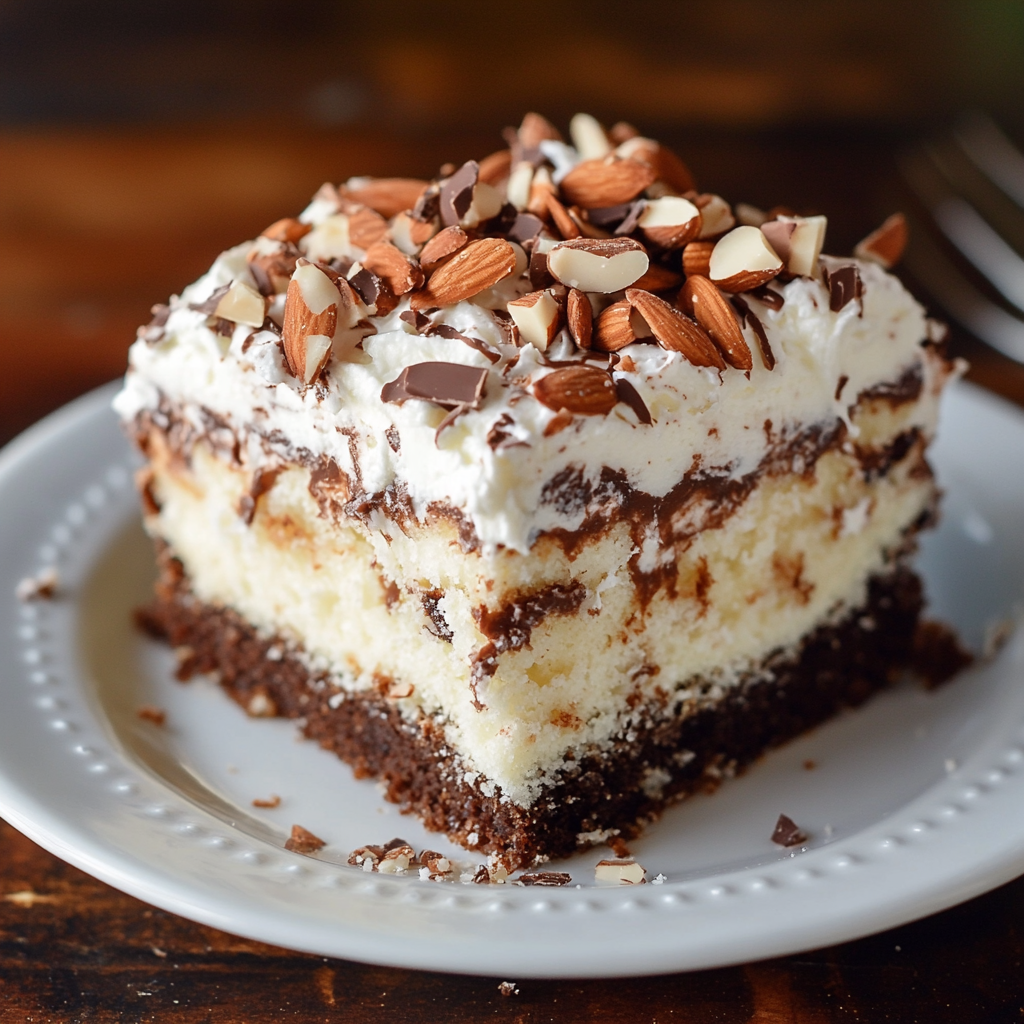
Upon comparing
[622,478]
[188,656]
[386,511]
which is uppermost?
[622,478]

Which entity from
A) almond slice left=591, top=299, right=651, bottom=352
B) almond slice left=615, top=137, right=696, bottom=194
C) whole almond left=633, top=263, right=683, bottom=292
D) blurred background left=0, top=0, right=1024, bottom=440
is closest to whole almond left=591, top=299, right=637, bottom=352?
almond slice left=591, top=299, right=651, bottom=352

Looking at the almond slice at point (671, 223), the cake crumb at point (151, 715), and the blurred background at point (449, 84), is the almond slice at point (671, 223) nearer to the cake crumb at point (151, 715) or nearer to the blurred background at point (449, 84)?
the cake crumb at point (151, 715)

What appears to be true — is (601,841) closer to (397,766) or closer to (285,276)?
(397,766)

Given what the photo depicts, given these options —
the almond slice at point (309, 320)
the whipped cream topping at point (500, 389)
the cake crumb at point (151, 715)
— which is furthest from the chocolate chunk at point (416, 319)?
the cake crumb at point (151, 715)

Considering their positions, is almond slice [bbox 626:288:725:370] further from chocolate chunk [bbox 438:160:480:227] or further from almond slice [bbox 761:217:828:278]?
A: chocolate chunk [bbox 438:160:480:227]

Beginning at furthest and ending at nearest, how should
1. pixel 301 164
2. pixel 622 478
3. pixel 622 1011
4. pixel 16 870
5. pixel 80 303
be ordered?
pixel 301 164 < pixel 80 303 < pixel 16 870 < pixel 622 478 < pixel 622 1011

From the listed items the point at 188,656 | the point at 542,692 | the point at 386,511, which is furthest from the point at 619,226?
the point at 188,656

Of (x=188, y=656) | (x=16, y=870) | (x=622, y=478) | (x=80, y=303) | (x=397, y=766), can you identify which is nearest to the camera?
(x=622, y=478)

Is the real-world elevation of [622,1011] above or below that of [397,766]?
above
